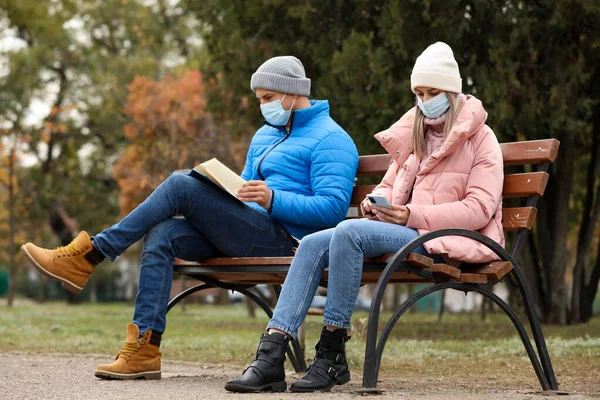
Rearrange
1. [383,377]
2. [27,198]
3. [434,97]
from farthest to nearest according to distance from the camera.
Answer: [27,198]
[383,377]
[434,97]

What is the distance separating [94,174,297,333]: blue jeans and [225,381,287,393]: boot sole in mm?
780

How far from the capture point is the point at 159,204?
183 inches

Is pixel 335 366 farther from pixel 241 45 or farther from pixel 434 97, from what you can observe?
pixel 241 45

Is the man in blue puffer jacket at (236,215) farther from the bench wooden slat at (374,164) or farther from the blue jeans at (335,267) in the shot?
the blue jeans at (335,267)

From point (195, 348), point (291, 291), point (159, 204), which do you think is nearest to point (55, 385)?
point (159, 204)

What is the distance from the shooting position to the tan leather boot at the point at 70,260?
457 cm

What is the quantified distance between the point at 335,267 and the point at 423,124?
3.17ft

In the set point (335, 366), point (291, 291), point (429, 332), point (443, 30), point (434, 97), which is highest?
point (443, 30)

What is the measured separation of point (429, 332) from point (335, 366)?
723 centimetres

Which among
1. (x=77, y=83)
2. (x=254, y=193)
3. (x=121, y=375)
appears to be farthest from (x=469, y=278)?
(x=77, y=83)

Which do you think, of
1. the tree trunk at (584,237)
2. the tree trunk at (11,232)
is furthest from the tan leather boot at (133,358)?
the tree trunk at (11,232)

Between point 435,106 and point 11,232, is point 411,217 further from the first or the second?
point 11,232

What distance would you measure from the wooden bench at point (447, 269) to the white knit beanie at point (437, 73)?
0.47 m

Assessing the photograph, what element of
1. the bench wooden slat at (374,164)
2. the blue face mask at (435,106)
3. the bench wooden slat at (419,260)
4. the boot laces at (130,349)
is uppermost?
the blue face mask at (435,106)
